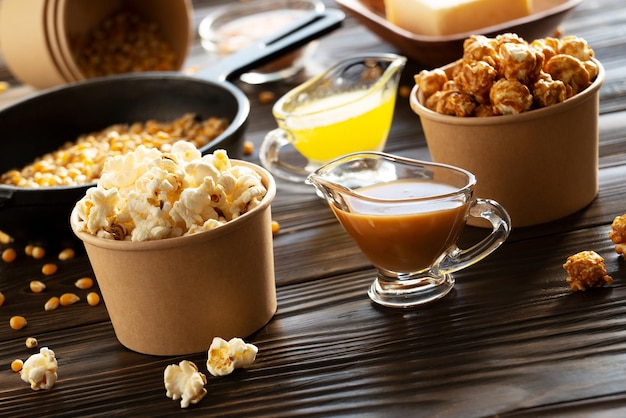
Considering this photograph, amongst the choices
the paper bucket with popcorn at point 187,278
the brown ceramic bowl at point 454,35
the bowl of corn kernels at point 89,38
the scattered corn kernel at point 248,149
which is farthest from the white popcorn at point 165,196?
the bowl of corn kernels at point 89,38

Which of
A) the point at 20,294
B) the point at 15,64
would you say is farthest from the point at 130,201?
the point at 15,64

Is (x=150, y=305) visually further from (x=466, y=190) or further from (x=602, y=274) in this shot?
(x=602, y=274)

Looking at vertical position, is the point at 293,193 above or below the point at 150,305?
below

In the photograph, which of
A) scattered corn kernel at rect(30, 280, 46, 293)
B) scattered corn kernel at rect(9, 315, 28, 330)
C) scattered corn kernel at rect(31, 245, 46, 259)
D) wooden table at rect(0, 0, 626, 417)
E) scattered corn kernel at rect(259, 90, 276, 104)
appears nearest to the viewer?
wooden table at rect(0, 0, 626, 417)

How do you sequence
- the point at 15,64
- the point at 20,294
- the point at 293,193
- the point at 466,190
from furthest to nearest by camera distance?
the point at 15,64 < the point at 293,193 < the point at 20,294 < the point at 466,190

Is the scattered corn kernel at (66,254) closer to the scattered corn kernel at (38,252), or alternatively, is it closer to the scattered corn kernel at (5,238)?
the scattered corn kernel at (38,252)

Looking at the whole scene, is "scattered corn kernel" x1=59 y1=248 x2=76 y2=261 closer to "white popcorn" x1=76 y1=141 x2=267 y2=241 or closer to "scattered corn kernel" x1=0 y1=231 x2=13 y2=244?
"scattered corn kernel" x1=0 y1=231 x2=13 y2=244

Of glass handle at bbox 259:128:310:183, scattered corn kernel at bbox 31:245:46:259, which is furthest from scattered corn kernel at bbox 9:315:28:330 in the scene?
glass handle at bbox 259:128:310:183

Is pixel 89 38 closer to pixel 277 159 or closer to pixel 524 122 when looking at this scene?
pixel 277 159
